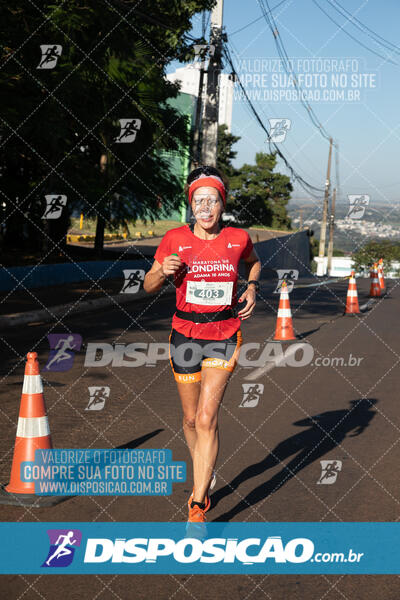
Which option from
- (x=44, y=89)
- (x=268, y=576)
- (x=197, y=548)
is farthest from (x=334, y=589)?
(x=44, y=89)

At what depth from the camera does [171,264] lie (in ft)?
14.5

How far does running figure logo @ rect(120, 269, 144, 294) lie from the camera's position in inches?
894

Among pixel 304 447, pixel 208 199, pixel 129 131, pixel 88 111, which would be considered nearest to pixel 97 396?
pixel 304 447

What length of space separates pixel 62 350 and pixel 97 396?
363 cm

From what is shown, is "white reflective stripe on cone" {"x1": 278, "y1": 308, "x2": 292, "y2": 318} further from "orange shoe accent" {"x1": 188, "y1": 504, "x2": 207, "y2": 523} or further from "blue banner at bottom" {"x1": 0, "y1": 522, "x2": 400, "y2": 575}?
"orange shoe accent" {"x1": 188, "y1": 504, "x2": 207, "y2": 523}

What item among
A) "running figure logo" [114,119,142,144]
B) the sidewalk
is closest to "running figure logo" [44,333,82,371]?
the sidewalk

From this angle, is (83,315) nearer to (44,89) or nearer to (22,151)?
(44,89)

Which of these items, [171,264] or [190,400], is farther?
[190,400]

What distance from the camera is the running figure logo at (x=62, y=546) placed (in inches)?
162

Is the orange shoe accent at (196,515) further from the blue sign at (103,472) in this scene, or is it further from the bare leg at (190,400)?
the blue sign at (103,472)

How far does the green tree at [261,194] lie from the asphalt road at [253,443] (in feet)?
215

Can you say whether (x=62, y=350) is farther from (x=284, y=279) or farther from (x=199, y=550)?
(x=199, y=550)

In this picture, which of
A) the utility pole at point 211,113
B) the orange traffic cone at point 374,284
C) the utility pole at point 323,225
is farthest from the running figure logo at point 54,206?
the utility pole at point 323,225

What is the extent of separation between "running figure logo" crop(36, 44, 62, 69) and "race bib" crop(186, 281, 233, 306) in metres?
18.3
